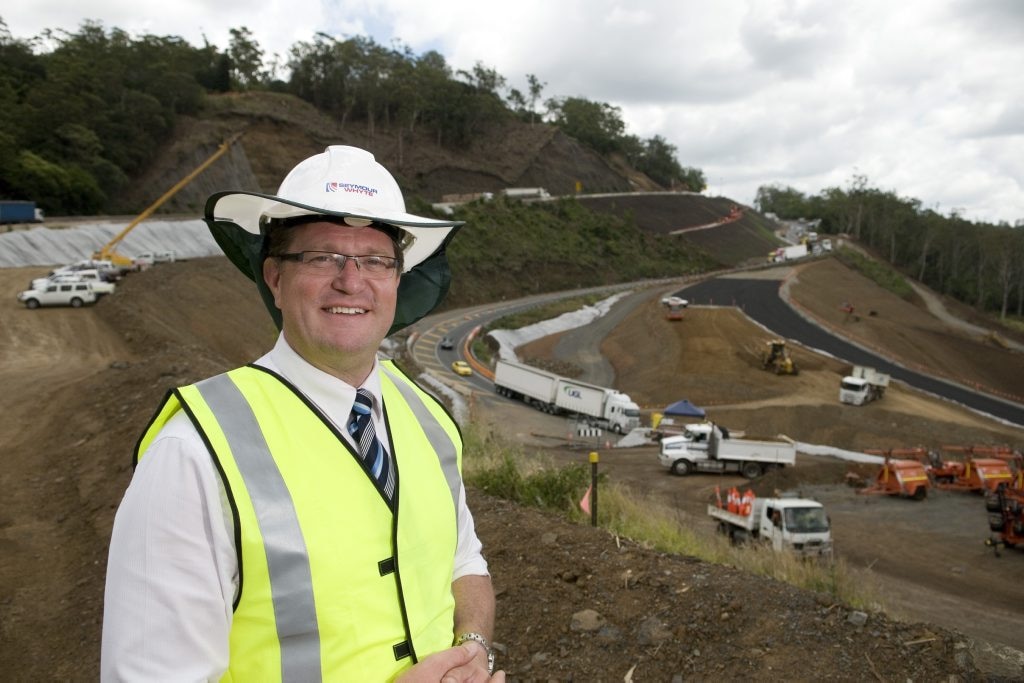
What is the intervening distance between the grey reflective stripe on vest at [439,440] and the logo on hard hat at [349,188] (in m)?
0.72

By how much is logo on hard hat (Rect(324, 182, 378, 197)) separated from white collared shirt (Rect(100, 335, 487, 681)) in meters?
0.84

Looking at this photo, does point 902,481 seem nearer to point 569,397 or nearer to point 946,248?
point 569,397

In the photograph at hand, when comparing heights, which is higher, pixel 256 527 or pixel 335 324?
pixel 335 324

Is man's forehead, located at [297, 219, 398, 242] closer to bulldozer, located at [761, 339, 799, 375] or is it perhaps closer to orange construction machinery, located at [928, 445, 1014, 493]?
orange construction machinery, located at [928, 445, 1014, 493]

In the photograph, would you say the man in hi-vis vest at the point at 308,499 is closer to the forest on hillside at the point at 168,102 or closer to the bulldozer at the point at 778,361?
the bulldozer at the point at 778,361

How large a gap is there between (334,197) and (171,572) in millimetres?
1094

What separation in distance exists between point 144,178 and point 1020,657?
64825mm

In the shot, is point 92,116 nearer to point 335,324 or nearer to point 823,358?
point 823,358

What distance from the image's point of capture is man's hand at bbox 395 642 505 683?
185 cm

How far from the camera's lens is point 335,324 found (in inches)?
83.7

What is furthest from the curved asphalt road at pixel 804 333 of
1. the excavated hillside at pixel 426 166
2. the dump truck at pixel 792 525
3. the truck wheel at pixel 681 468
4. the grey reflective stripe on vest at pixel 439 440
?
the grey reflective stripe on vest at pixel 439 440

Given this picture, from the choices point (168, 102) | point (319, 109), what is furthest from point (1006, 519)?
point (319, 109)

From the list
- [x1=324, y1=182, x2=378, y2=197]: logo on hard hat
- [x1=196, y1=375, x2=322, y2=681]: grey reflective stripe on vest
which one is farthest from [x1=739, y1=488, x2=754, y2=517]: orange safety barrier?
[x1=196, y1=375, x2=322, y2=681]: grey reflective stripe on vest

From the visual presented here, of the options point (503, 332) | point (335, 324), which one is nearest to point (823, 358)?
point (503, 332)
